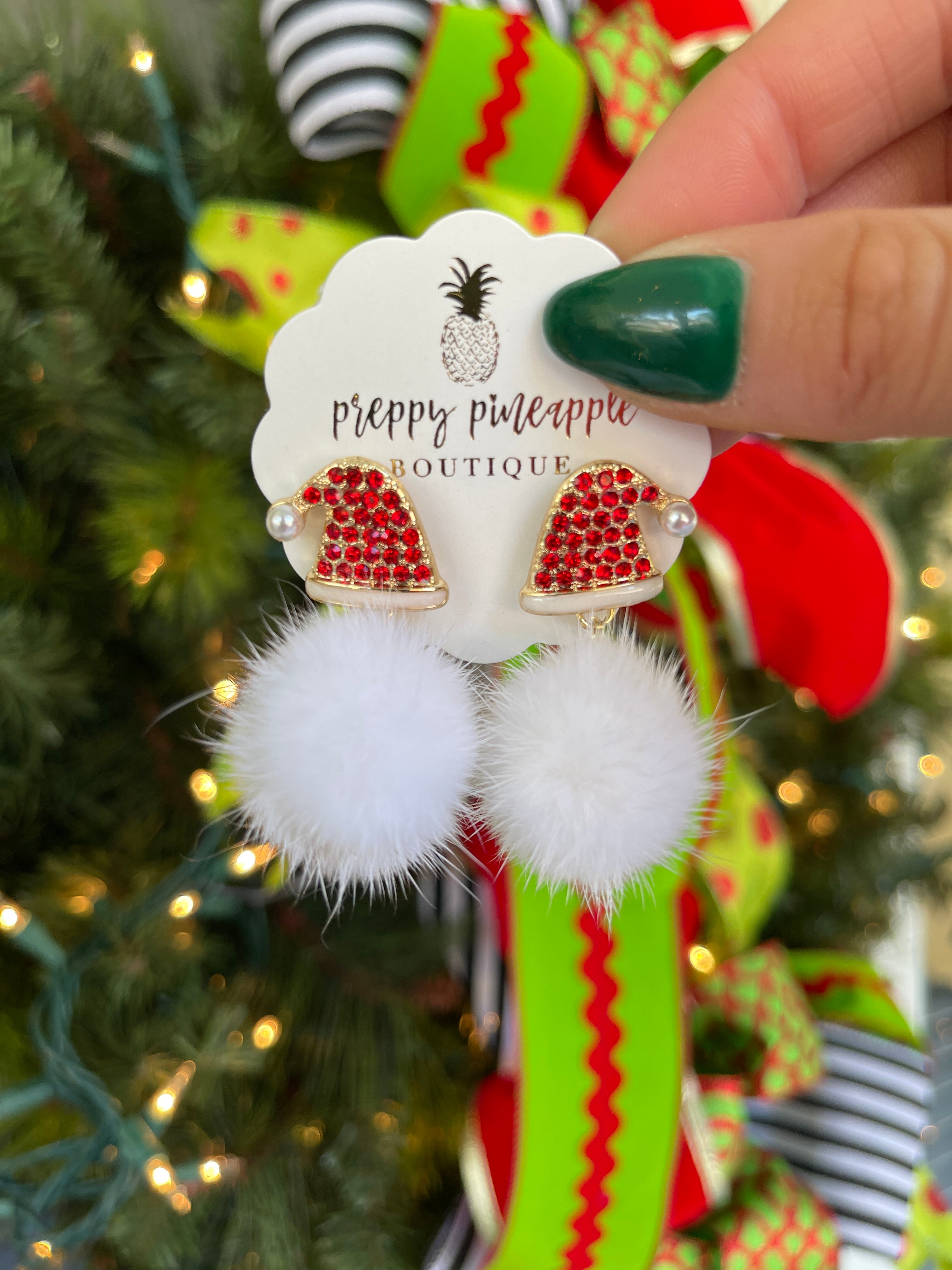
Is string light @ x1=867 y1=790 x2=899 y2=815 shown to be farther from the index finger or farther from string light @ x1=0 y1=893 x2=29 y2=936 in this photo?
string light @ x1=0 y1=893 x2=29 y2=936

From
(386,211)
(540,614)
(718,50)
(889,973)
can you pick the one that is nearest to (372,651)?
(540,614)

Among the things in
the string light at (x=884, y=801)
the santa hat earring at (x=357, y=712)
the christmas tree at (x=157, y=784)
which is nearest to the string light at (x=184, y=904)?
the christmas tree at (x=157, y=784)

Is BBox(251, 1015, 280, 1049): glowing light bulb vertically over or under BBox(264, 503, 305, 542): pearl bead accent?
under

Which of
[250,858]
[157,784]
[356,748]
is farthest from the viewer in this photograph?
[157,784]

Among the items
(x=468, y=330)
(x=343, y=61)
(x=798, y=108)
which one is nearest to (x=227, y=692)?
(x=468, y=330)

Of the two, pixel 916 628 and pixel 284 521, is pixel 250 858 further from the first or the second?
pixel 916 628

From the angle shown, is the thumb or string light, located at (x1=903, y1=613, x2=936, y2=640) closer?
the thumb

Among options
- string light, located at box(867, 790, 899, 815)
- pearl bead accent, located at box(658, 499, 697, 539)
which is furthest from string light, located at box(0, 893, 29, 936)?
string light, located at box(867, 790, 899, 815)
